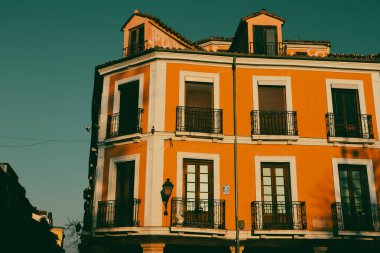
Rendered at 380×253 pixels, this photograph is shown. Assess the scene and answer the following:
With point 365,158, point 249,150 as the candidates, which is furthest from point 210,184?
point 365,158

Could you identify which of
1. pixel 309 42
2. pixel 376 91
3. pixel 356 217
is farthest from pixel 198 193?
pixel 309 42

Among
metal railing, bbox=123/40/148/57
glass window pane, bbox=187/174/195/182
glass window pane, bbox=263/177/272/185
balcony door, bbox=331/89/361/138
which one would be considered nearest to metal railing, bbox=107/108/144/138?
glass window pane, bbox=187/174/195/182

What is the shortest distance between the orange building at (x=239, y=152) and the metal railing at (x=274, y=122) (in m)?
0.04

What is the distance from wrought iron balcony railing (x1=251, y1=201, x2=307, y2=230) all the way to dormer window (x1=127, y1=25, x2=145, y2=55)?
809 centimetres

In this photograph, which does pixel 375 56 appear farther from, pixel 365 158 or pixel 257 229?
pixel 257 229

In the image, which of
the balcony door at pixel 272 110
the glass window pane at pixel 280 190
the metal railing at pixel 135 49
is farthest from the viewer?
the metal railing at pixel 135 49

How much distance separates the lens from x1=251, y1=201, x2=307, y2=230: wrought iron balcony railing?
52.7 feet

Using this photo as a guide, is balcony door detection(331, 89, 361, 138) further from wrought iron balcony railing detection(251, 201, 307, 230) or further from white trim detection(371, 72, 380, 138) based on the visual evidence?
wrought iron balcony railing detection(251, 201, 307, 230)

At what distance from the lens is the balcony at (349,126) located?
1739cm

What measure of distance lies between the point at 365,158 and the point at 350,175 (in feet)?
2.96

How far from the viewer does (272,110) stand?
57.8 feet

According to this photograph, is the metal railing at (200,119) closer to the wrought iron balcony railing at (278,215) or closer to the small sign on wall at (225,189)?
the small sign on wall at (225,189)

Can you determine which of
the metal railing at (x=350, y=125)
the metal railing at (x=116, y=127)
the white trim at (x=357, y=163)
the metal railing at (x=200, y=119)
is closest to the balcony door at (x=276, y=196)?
the white trim at (x=357, y=163)

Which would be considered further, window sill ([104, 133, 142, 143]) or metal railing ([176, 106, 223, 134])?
metal railing ([176, 106, 223, 134])
